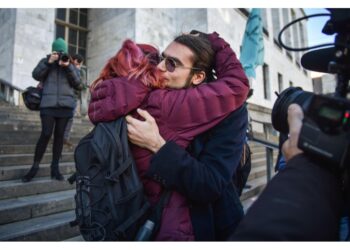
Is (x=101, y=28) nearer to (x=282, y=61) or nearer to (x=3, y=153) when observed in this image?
(x=3, y=153)

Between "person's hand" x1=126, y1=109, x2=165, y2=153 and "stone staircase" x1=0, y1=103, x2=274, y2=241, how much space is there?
1.93 meters

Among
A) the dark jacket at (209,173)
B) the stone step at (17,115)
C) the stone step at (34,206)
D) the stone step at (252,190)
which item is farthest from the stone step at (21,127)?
the dark jacket at (209,173)

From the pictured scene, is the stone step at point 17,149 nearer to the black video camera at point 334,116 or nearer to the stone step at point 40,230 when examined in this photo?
the stone step at point 40,230

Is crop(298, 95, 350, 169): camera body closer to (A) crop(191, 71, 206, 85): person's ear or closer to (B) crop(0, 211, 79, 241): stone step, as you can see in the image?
(A) crop(191, 71, 206, 85): person's ear

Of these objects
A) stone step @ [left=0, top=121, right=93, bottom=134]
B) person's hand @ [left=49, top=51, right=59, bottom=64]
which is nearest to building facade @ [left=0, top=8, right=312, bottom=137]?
stone step @ [left=0, top=121, right=93, bottom=134]

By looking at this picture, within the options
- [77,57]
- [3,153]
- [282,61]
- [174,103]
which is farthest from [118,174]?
[282,61]

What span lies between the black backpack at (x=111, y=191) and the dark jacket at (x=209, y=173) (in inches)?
4.1

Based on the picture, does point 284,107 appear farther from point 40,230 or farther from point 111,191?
point 40,230

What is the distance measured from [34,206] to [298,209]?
298 centimetres

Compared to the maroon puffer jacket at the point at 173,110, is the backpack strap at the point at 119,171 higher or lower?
lower

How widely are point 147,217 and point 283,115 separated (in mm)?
660

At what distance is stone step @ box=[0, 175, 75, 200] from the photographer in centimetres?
316

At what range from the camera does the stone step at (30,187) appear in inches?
124

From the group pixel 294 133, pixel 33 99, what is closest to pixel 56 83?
pixel 33 99
